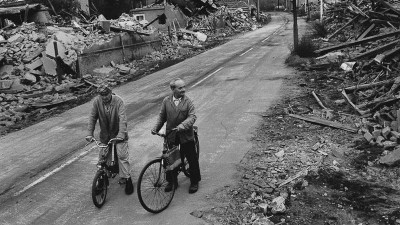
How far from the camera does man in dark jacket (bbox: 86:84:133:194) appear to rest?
6129 mm

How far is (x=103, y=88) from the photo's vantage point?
19.9ft

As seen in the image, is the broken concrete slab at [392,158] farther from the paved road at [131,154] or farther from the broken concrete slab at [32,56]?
the broken concrete slab at [32,56]

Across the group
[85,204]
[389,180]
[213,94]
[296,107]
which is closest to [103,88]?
[85,204]

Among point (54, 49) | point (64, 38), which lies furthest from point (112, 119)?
point (64, 38)

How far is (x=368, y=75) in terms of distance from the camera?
13.5 meters

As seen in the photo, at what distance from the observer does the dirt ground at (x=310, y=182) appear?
5.61 metres

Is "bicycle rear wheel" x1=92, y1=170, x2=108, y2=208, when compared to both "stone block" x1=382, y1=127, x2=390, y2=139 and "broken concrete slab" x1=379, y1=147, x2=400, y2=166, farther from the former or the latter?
"stone block" x1=382, y1=127, x2=390, y2=139

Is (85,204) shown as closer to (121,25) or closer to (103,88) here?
(103,88)

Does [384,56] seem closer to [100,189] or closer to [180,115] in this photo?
[180,115]

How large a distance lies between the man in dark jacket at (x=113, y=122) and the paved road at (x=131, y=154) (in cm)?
73

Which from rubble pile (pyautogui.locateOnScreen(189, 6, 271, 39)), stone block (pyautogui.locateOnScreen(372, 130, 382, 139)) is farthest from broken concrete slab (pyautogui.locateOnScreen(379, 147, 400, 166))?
rubble pile (pyautogui.locateOnScreen(189, 6, 271, 39))

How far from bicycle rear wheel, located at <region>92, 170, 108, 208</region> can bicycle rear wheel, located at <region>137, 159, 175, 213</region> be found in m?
0.74

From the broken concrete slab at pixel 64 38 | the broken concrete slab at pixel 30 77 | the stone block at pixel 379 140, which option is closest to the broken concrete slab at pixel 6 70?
the broken concrete slab at pixel 30 77

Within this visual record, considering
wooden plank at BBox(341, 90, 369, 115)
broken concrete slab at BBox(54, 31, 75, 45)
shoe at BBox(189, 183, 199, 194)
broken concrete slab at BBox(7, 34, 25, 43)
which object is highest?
broken concrete slab at BBox(7, 34, 25, 43)
